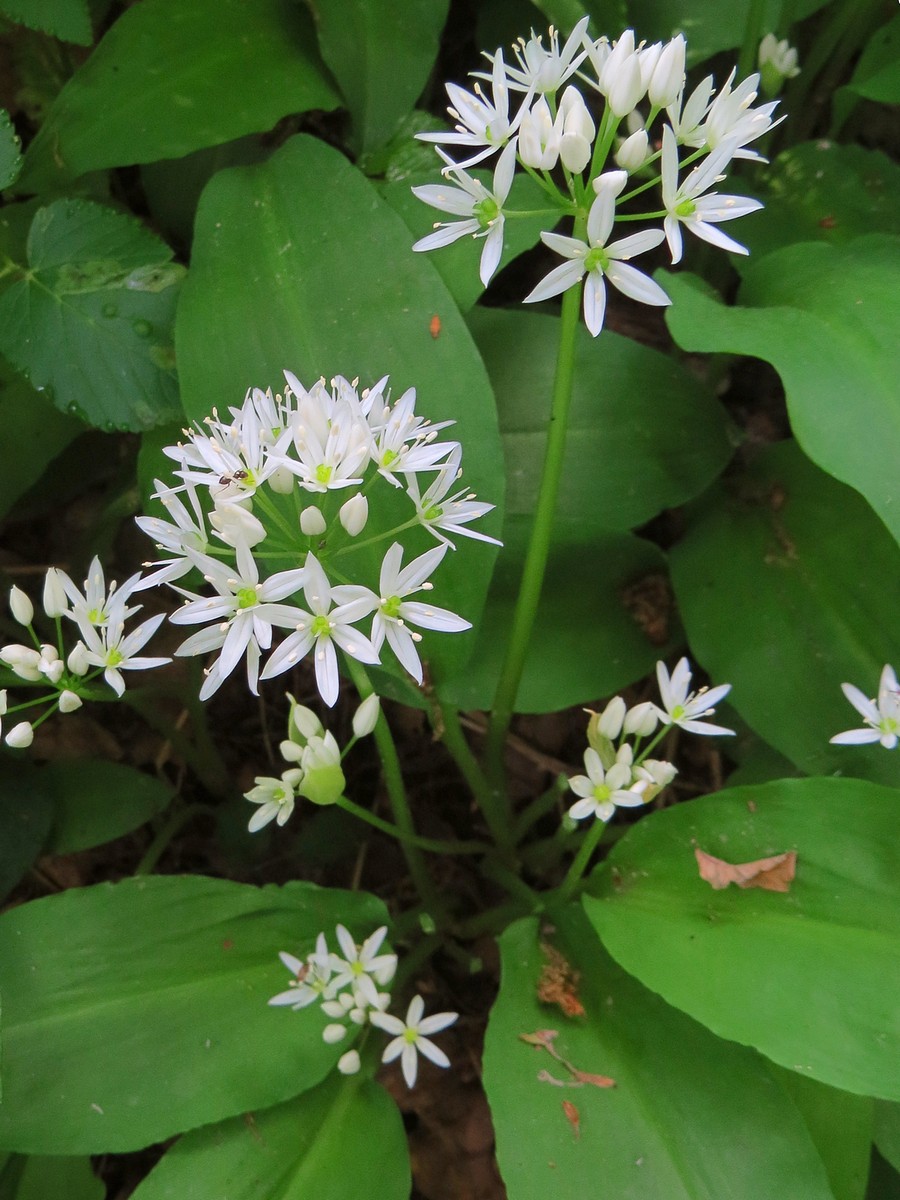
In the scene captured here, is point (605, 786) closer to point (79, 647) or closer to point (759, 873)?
point (759, 873)

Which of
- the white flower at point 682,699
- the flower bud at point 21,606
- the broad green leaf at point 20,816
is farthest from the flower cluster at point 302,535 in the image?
the broad green leaf at point 20,816

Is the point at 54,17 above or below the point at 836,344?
above

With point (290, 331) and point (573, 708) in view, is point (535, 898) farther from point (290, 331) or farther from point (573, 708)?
point (290, 331)

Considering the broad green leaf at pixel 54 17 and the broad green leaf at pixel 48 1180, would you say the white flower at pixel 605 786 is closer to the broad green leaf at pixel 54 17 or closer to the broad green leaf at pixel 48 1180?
the broad green leaf at pixel 48 1180

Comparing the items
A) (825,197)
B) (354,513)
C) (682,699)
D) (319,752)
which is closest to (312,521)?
(354,513)

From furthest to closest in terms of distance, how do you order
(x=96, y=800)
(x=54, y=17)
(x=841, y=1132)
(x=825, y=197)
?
(x=825, y=197) < (x=96, y=800) < (x=54, y=17) < (x=841, y=1132)

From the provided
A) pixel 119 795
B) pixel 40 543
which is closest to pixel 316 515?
pixel 119 795

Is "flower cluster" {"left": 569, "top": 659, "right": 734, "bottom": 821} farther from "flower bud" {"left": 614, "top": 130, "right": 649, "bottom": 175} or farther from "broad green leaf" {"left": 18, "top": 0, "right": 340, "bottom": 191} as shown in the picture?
"broad green leaf" {"left": 18, "top": 0, "right": 340, "bottom": 191}
